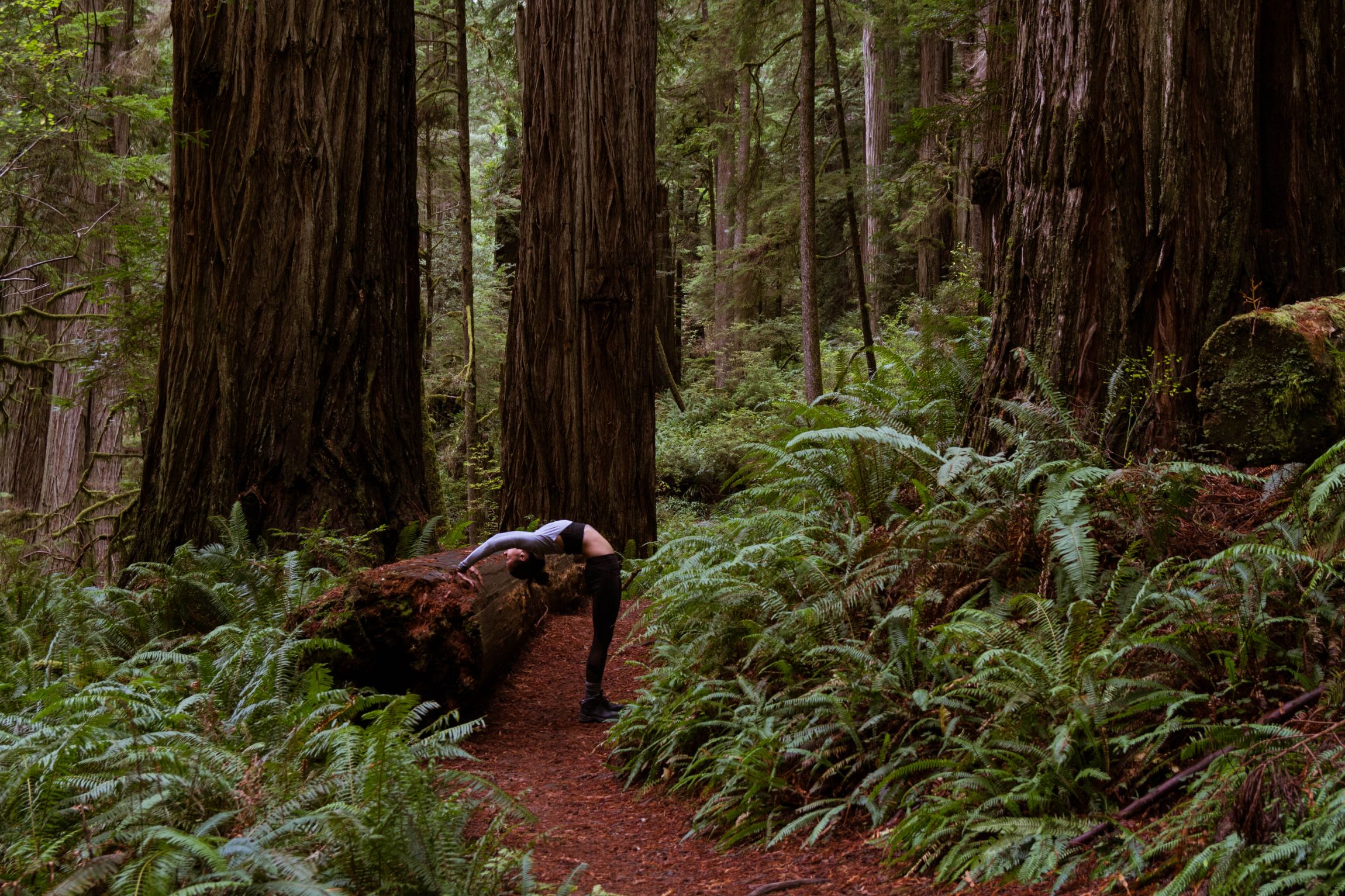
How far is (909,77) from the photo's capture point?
1906 cm

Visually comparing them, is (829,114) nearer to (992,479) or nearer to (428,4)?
(428,4)

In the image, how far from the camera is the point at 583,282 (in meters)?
8.72

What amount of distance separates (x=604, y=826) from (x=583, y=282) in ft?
18.5

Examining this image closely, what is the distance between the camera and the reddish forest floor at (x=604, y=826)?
338 centimetres

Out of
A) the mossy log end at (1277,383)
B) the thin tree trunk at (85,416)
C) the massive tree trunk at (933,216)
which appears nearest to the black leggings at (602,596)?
the mossy log end at (1277,383)

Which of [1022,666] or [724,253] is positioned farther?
[724,253]

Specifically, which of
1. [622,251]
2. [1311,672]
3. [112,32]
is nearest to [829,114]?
[112,32]

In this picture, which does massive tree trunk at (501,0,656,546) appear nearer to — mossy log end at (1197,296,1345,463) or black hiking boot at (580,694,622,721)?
black hiking boot at (580,694,622,721)

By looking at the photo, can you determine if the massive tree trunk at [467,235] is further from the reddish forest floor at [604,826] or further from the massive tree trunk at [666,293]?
the massive tree trunk at [666,293]

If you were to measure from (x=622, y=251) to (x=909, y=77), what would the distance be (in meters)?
13.0

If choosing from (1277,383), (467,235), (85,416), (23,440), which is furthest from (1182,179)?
(23,440)

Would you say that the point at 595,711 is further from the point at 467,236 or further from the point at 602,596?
the point at 467,236

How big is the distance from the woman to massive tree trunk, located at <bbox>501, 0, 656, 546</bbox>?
286 centimetres

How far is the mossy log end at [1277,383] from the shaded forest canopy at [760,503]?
16mm
